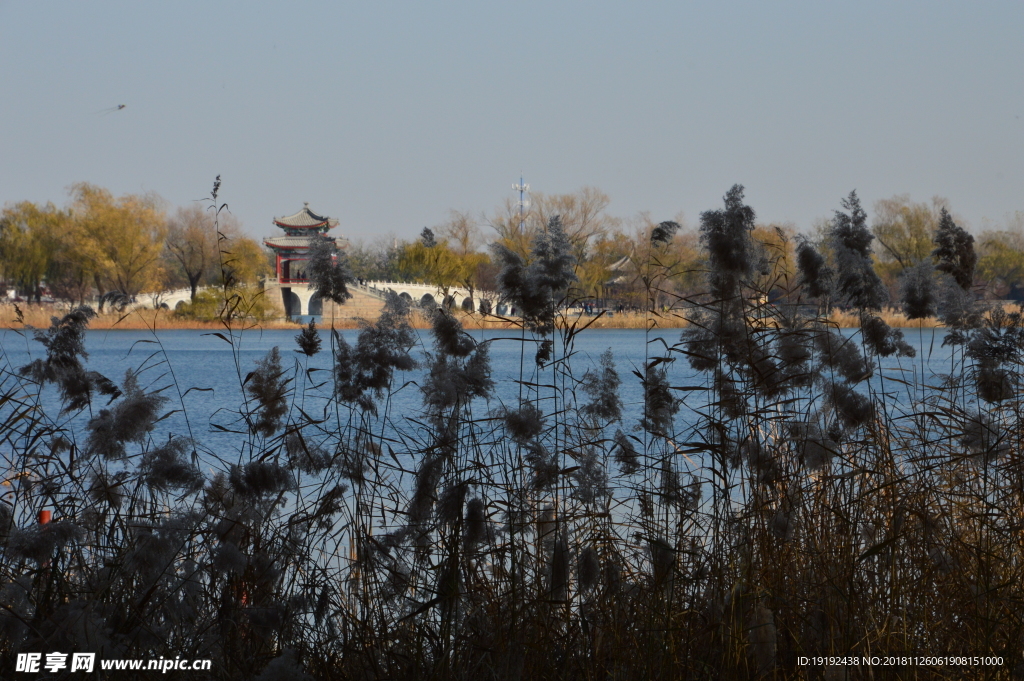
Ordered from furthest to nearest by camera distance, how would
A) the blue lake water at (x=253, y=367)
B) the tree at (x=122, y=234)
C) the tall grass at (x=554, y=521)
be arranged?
the tree at (x=122, y=234) < the blue lake water at (x=253, y=367) < the tall grass at (x=554, y=521)

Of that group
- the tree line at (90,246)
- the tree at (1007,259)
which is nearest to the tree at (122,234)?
the tree line at (90,246)

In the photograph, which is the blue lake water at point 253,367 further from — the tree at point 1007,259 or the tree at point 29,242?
the tree at point 29,242

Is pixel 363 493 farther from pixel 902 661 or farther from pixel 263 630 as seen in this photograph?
pixel 902 661

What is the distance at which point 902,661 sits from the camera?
1934mm

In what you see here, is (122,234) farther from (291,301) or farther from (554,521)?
(554,521)

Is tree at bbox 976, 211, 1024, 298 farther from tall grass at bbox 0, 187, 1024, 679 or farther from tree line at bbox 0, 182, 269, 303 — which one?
tree line at bbox 0, 182, 269, 303

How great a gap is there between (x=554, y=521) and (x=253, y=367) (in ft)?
46.9

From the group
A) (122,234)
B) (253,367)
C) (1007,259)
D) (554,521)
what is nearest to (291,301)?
(122,234)

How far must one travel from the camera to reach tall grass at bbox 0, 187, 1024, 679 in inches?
78.3

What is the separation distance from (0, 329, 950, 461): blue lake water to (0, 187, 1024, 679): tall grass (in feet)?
0.55

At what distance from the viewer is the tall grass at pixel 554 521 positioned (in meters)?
1.99

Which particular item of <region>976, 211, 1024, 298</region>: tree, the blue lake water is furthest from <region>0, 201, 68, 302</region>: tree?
<region>976, 211, 1024, 298</region>: tree

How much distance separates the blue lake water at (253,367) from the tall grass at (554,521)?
17 cm

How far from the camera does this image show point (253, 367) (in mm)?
15703
